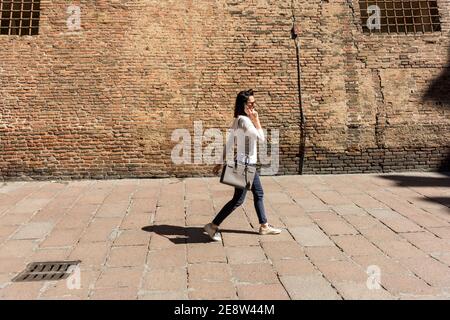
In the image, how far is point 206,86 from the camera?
23.9ft

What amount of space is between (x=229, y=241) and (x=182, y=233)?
2.12ft

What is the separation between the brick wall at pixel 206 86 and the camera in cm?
707

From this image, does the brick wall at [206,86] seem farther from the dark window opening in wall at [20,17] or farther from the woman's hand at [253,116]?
the woman's hand at [253,116]

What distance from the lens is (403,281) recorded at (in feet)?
10.3

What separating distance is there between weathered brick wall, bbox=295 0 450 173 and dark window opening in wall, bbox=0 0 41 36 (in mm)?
5437

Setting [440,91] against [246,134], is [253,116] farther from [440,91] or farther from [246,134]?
[440,91]

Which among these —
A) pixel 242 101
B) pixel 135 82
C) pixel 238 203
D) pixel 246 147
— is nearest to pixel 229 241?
pixel 238 203

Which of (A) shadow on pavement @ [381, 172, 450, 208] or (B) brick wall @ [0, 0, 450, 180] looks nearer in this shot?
(A) shadow on pavement @ [381, 172, 450, 208]

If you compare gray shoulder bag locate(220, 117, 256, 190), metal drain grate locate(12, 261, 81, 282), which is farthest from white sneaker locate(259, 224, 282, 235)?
metal drain grate locate(12, 261, 81, 282)

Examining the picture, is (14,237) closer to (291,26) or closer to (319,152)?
(319,152)

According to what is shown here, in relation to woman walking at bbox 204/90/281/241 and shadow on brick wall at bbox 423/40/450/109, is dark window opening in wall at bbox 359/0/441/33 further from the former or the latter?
woman walking at bbox 204/90/281/241

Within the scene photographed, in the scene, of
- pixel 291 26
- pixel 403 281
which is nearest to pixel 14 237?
pixel 403 281

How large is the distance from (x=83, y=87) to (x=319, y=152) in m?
5.03

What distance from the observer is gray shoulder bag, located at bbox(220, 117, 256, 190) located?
394 cm
